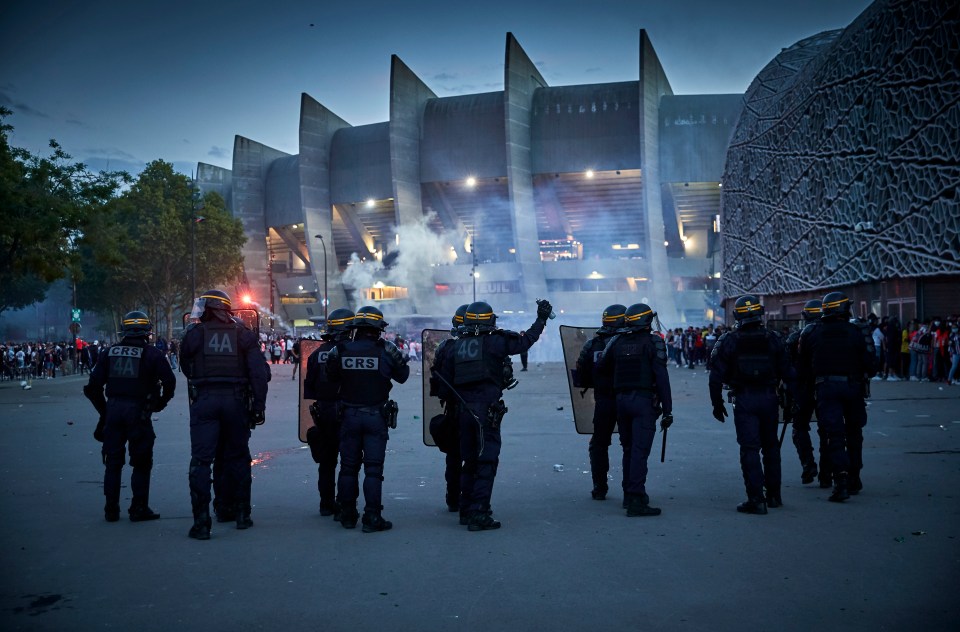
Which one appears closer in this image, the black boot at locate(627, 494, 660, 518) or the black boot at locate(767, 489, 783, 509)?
the black boot at locate(627, 494, 660, 518)

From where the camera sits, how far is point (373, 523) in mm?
6078

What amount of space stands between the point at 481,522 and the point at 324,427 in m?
1.63

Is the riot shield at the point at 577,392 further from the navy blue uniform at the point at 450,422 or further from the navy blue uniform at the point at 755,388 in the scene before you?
the navy blue uniform at the point at 450,422

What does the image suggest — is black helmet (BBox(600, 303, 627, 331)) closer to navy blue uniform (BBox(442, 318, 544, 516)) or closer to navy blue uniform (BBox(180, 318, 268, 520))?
navy blue uniform (BBox(442, 318, 544, 516))

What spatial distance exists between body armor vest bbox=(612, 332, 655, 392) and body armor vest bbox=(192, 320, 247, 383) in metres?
3.03

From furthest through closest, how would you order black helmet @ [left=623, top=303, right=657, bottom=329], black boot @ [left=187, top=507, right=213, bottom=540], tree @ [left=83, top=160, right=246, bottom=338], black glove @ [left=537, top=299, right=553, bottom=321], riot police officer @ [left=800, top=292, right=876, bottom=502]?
tree @ [left=83, top=160, right=246, bottom=338] → riot police officer @ [left=800, top=292, right=876, bottom=502] → black helmet @ [left=623, top=303, right=657, bottom=329] → black glove @ [left=537, top=299, right=553, bottom=321] → black boot @ [left=187, top=507, right=213, bottom=540]

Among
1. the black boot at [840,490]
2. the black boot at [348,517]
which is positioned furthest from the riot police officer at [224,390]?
the black boot at [840,490]

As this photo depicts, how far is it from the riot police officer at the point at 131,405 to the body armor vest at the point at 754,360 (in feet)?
15.0

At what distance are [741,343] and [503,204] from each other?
58.6 m

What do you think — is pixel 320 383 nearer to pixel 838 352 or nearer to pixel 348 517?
pixel 348 517

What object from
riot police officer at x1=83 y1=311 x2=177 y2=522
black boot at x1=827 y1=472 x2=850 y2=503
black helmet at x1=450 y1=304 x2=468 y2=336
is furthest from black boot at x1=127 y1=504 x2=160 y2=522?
black boot at x1=827 y1=472 x2=850 y2=503

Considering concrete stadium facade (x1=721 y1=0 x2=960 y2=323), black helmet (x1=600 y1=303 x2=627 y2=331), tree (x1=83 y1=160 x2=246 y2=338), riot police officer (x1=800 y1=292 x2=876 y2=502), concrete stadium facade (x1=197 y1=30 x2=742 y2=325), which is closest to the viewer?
riot police officer (x1=800 y1=292 x2=876 y2=502)

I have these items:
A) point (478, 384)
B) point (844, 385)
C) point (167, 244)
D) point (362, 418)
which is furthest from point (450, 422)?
point (167, 244)

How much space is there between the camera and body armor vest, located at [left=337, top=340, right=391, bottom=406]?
628 cm
